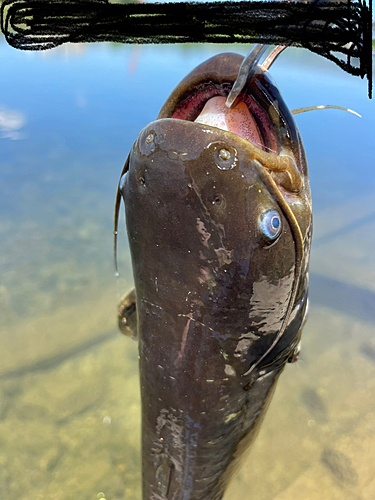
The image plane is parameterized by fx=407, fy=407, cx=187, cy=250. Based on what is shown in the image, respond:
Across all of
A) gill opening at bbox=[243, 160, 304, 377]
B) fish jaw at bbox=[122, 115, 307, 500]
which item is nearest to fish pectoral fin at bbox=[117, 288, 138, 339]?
fish jaw at bbox=[122, 115, 307, 500]

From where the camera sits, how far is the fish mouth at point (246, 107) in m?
0.98

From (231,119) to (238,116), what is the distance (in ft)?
0.08

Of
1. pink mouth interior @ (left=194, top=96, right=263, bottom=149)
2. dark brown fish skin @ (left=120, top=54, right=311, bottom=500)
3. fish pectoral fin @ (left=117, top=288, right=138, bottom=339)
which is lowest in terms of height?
fish pectoral fin @ (left=117, top=288, right=138, bottom=339)

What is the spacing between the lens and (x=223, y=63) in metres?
0.98

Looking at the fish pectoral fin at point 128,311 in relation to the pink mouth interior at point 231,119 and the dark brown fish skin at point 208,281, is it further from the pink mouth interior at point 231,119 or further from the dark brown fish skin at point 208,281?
the pink mouth interior at point 231,119

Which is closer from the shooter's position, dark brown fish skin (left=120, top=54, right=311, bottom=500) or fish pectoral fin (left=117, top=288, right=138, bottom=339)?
dark brown fish skin (left=120, top=54, right=311, bottom=500)

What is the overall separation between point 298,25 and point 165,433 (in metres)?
1.17

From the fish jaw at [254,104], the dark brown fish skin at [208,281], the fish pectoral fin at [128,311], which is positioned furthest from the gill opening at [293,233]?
the fish pectoral fin at [128,311]

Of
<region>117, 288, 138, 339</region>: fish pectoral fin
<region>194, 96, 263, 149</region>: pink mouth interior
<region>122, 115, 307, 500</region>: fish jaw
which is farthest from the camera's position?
<region>117, 288, 138, 339</region>: fish pectoral fin

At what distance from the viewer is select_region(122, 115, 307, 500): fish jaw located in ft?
2.89

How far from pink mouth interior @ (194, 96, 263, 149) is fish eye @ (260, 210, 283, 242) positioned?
22 centimetres

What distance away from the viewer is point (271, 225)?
913 millimetres

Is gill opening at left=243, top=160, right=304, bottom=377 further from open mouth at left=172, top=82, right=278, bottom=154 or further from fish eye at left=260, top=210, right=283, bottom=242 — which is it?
open mouth at left=172, top=82, right=278, bottom=154

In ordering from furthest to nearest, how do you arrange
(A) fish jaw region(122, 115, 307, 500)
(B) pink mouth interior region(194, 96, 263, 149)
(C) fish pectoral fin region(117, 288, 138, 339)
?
1. (C) fish pectoral fin region(117, 288, 138, 339)
2. (B) pink mouth interior region(194, 96, 263, 149)
3. (A) fish jaw region(122, 115, 307, 500)
